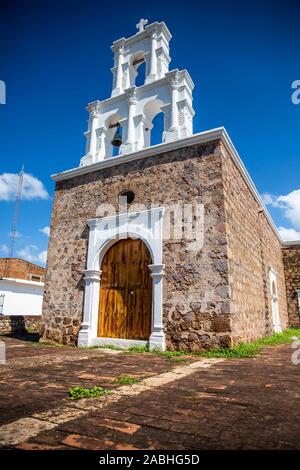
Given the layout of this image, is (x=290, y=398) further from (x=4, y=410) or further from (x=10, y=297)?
(x=10, y=297)

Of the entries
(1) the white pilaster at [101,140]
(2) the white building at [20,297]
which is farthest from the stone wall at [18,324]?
(1) the white pilaster at [101,140]

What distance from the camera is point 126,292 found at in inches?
272

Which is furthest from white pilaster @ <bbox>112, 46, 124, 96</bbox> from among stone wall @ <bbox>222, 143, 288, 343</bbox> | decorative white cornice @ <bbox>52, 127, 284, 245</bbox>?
stone wall @ <bbox>222, 143, 288, 343</bbox>

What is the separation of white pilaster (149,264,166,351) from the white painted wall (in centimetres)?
1377

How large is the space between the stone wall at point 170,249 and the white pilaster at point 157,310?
0.12 meters

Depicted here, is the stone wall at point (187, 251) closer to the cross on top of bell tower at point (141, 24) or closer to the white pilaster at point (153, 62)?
the white pilaster at point (153, 62)

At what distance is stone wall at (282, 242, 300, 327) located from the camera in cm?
1495

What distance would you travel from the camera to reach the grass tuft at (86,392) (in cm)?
267

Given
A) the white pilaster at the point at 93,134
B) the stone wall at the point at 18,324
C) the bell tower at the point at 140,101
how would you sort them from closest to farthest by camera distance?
the bell tower at the point at 140,101 → the white pilaster at the point at 93,134 → the stone wall at the point at 18,324

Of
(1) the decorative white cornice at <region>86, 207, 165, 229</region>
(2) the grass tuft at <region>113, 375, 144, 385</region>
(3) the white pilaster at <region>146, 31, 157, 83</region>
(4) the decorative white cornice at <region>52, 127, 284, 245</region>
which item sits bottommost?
(2) the grass tuft at <region>113, 375, 144, 385</region>

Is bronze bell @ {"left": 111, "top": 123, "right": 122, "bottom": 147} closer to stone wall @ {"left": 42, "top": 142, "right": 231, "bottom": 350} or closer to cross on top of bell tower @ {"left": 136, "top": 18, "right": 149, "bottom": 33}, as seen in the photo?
stone wall @ {"left": 42, "top": 142, "right": 231, "bottom": 350}

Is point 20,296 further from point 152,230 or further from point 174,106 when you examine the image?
point 174,106

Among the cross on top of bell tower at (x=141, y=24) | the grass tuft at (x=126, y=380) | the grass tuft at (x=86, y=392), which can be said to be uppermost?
the cross on top of bell tower at (x=141, y=24)
